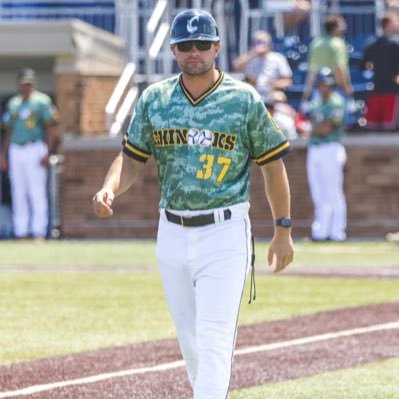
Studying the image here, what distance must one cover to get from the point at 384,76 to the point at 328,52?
0.96m

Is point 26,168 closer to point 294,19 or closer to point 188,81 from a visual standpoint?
point 294,19

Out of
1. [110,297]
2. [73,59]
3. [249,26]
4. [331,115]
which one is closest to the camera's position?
[110,297]

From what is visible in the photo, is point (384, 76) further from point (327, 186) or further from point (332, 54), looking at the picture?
point (327, 186)

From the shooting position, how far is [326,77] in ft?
68.1

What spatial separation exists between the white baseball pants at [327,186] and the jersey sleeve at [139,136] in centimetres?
1445

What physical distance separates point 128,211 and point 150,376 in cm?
1452

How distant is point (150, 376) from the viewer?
8.52 m

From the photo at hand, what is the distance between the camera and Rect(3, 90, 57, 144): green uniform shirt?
2097cm

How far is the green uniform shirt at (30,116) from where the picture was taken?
20969 millimetres

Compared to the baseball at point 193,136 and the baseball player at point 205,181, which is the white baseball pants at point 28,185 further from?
the baseball at point 193,136

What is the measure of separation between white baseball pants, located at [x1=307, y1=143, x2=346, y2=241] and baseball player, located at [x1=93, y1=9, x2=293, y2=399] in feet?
47.7

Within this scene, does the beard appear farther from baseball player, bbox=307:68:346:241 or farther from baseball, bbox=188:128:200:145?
baseball player, bbox=307:68:346:241

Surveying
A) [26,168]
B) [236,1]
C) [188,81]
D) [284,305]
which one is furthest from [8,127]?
[188,81]

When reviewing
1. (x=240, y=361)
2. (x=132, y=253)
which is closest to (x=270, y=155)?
(x=240, y=361)
